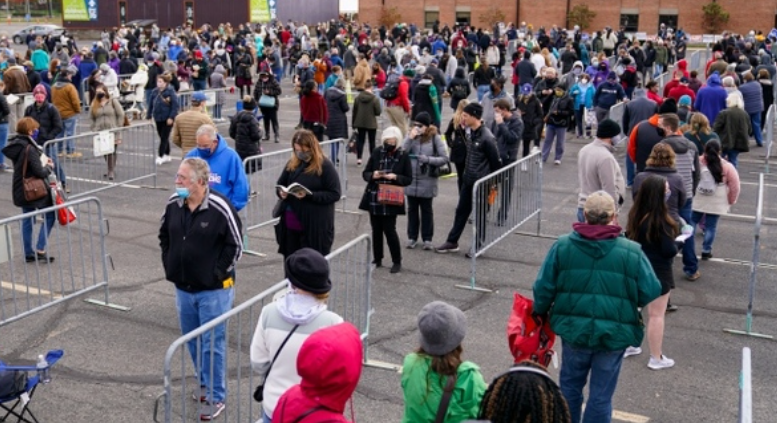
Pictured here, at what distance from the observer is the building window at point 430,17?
208ft

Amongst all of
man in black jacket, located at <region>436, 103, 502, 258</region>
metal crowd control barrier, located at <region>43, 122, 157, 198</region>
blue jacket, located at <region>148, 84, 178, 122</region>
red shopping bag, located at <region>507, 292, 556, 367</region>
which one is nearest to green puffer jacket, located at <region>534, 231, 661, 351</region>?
red shopping bag, located at <region>507, 292, 556, 367</region>

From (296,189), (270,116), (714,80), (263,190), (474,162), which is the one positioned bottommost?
(263,190)

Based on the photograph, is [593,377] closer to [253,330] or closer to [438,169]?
[253,330]

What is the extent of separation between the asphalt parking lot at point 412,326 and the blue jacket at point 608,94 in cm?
559

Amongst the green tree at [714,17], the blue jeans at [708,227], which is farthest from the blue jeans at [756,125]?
the green tree at [714,17]

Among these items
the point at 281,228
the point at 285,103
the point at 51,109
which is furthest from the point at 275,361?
the point at 285,103

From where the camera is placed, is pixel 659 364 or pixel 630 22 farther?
pixel 630 22

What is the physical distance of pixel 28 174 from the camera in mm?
10156

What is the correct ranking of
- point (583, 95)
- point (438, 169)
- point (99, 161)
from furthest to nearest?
point (583, 95), point (99, 161), point (438, 169)

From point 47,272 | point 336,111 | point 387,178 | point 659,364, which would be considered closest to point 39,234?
point 47,272

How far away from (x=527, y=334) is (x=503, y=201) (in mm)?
5174

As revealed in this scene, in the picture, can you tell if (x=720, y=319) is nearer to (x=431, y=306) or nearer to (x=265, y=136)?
(x=431, y=306)

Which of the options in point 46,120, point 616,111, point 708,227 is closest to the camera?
point 708,227

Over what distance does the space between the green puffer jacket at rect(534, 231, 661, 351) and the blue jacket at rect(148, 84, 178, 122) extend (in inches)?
460
